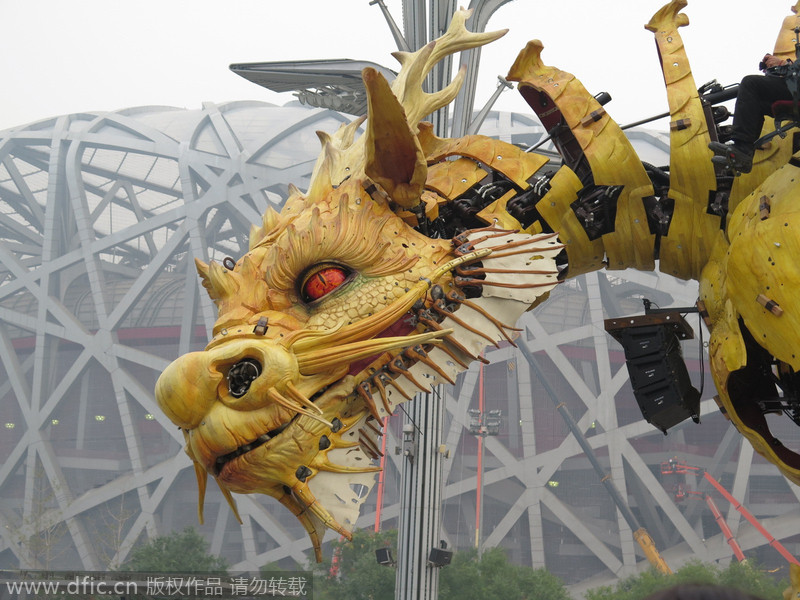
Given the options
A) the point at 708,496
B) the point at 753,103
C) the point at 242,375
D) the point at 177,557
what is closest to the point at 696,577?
the point at 177,557

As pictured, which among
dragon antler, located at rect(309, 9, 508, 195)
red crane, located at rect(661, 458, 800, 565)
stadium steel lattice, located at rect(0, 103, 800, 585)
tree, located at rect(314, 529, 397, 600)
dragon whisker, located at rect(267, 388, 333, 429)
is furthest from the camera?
stadium steel lattice, located at rect(0, 103, 800, 585)

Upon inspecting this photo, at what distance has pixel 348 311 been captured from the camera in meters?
4.99

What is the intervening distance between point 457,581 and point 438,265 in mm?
19517

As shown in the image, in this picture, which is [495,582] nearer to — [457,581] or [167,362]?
[457,581]

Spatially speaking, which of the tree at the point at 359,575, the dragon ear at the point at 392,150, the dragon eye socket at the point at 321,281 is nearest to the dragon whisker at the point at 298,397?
the dragon eye socket at the point at 321,281

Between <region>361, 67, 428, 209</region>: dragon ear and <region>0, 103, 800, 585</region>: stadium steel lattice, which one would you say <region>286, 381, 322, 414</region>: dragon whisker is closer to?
<region>361, 67, 428, 209</region>: dragon ear

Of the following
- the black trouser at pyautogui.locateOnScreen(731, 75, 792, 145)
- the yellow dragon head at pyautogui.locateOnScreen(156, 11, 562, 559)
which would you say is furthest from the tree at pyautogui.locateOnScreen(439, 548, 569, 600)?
the black trouser at pyautogui.locateOnScreen(731, 75, 792, 145)

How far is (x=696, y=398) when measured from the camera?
19.5ft

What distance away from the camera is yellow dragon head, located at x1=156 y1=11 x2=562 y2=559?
460 cm

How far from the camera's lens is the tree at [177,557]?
24.8m

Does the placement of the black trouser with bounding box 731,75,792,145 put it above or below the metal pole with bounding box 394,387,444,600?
above

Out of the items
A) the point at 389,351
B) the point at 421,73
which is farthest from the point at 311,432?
the point at 421,73

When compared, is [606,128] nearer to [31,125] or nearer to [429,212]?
[429,212]

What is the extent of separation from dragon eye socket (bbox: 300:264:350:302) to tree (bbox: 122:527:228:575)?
21.5 meters
